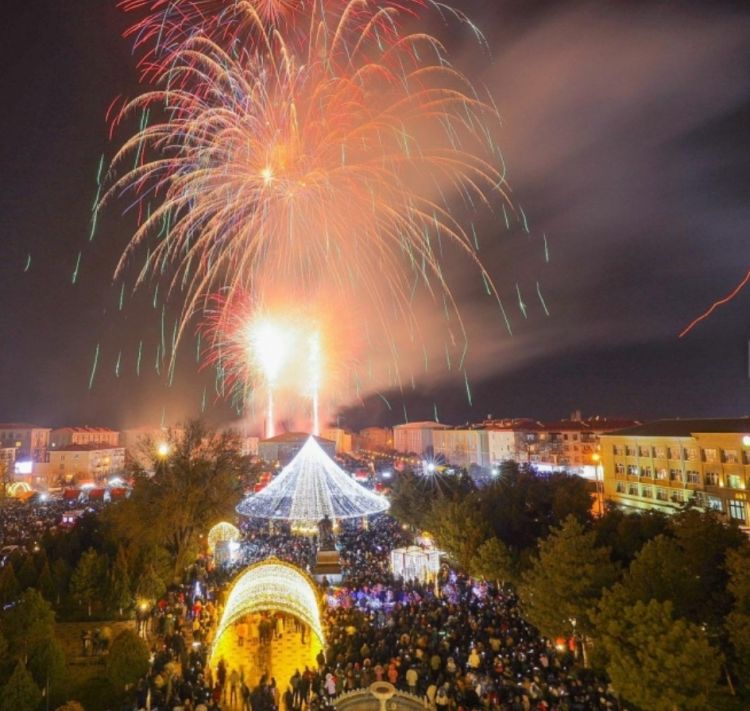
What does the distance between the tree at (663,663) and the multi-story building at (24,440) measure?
96.8 meters

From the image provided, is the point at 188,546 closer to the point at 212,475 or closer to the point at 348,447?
the point at 212,475

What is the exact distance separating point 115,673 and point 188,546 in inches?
595

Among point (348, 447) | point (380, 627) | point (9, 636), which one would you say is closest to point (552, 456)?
point (380, 627)

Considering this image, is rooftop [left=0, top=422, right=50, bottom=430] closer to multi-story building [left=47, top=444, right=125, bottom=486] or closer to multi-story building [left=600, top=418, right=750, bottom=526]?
multi-story building [left=47, top=444, right=125, bottom=486]

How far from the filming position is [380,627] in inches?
727

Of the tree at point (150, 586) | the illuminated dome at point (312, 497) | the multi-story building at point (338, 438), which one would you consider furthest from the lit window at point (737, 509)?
the multi-story building at point (338, 438)

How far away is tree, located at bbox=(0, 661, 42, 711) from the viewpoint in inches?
432

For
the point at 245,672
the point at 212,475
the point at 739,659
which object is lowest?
the point at 245,672

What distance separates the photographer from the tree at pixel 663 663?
412 inches

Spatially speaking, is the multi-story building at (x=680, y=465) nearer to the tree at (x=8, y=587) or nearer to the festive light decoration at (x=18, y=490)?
the tree at (x=8, y=587)

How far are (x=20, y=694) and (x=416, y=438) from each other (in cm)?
12285

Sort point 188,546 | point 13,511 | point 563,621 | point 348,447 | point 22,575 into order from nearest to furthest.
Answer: point 563,621, point 22,575, point 188,546, point 13,511, point 348,447

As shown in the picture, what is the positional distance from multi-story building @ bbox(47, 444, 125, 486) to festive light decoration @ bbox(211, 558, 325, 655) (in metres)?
66.5

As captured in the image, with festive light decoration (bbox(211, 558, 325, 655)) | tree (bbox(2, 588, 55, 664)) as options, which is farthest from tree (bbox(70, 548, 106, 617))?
festive light decoration (bbox(211, 558, 325, 655))
